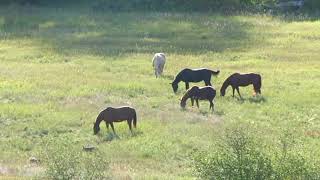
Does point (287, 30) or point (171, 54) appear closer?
point (171, 54)

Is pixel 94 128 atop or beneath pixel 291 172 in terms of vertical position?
beneath

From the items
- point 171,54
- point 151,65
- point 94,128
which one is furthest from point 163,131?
point 171,54

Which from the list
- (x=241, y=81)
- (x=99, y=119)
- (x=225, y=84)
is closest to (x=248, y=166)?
(x=99, y=119)

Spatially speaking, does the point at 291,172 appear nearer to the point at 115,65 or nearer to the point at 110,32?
the point at 115,65

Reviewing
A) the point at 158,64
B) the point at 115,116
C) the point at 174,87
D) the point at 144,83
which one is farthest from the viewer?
the point at 158,64

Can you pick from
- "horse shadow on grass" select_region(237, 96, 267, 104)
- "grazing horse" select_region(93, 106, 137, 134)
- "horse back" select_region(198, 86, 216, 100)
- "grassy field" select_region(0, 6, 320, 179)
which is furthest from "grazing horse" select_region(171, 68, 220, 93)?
"grazing horse" select_region(93, 106, 137, 134)

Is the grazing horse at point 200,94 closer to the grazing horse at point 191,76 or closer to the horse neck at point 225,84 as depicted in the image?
the horse neck at point 225,84

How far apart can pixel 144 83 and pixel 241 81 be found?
492 centimetres

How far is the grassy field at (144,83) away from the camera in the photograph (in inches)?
879

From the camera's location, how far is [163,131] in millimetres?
24422

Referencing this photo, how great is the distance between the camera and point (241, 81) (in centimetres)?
3086

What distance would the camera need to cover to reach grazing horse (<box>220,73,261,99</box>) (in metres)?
30.6

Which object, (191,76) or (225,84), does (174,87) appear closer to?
(191,76)

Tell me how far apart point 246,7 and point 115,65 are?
28.8m
